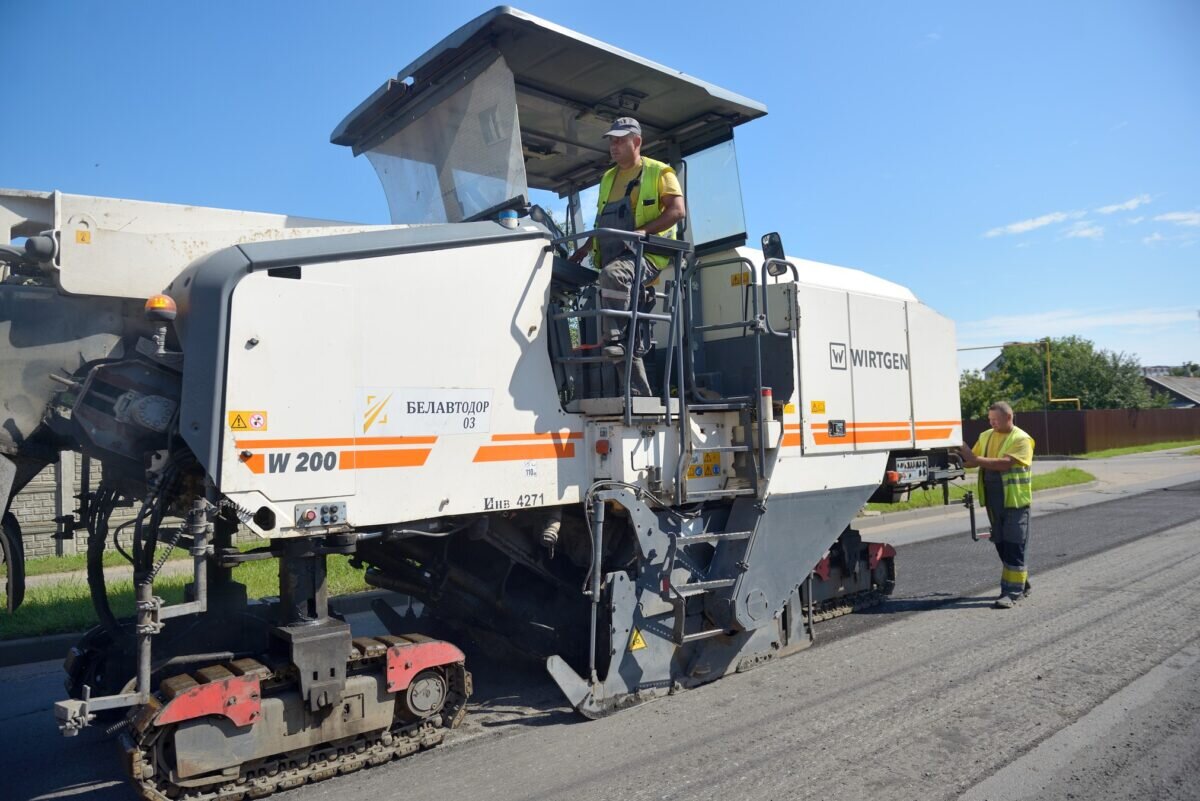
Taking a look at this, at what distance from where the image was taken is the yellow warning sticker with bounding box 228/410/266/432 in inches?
141

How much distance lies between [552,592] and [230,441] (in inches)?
99.8

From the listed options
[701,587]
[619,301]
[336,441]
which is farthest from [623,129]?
[701,587]

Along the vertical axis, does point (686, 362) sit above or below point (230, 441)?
above

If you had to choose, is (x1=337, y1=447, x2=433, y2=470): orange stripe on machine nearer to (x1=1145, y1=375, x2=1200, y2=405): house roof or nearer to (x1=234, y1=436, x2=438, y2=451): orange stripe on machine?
(x1=234, y1=436, x2=438, y2=451): orange stripe on machine

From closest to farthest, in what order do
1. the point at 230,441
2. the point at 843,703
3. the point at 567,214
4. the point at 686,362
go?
1. the point at 230,441
2. the point at 843,703
3. the point at 686,362
4. the point at 567,214

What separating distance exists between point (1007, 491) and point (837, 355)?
2.67 metres

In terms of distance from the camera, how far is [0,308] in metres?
3.78

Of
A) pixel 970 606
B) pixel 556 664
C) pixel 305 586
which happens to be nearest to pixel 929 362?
pixel 970 606

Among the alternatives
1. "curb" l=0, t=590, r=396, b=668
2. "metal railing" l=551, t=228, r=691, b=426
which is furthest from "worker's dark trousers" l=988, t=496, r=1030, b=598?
"curb" l=0, t=590, r=396, b=668

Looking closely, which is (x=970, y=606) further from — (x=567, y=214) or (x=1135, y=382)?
(x=1135, y=382)

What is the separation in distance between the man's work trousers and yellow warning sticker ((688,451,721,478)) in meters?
0.74

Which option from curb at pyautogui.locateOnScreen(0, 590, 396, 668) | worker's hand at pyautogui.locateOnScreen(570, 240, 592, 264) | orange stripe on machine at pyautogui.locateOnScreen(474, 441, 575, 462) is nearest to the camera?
orange stripe on machine at pyautogui.locateOnScreen(474, 441, 575, 462)

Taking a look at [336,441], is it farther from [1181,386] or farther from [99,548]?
[1181,386]

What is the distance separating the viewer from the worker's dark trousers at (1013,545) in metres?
7.42
